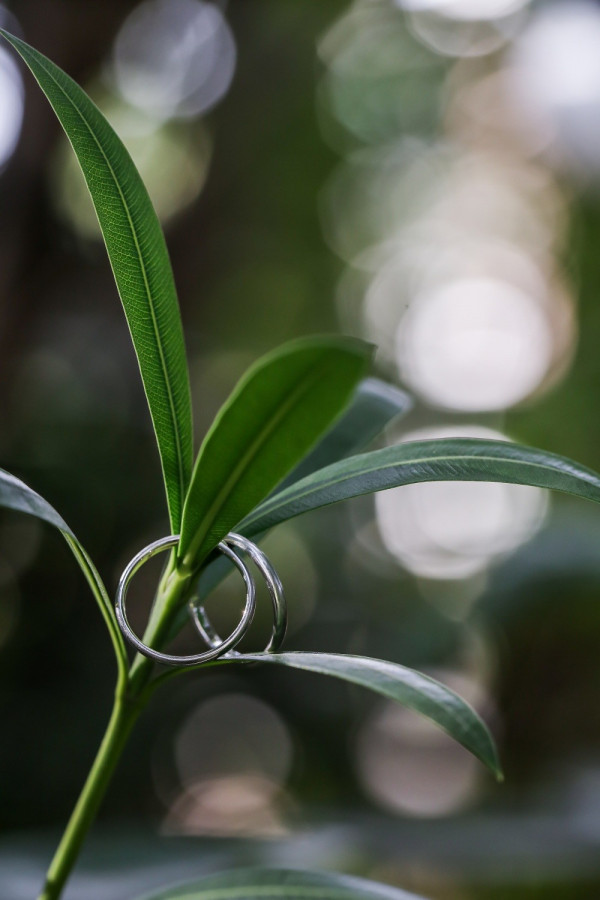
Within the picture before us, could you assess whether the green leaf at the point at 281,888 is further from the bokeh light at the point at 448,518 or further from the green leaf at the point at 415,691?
the bokeh light at the point at 448,518

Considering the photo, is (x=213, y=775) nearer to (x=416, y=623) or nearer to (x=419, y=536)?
(x=416, y=623)

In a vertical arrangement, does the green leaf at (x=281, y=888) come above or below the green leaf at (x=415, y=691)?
below

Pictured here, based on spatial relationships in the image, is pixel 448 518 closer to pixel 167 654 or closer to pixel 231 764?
pixel 231 764

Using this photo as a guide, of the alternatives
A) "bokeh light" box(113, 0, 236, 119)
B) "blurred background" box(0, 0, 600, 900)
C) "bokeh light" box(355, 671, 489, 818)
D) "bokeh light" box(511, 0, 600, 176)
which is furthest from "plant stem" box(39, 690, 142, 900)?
"bokeh light" box(511, 0, 600, 176)

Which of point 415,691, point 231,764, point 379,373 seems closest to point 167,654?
point 415,691

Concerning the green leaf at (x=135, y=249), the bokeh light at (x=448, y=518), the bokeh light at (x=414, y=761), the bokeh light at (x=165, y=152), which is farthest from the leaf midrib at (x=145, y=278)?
the bokeh light at (x=448, y=518)

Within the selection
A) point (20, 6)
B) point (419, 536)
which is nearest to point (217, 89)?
point (20, 6)
